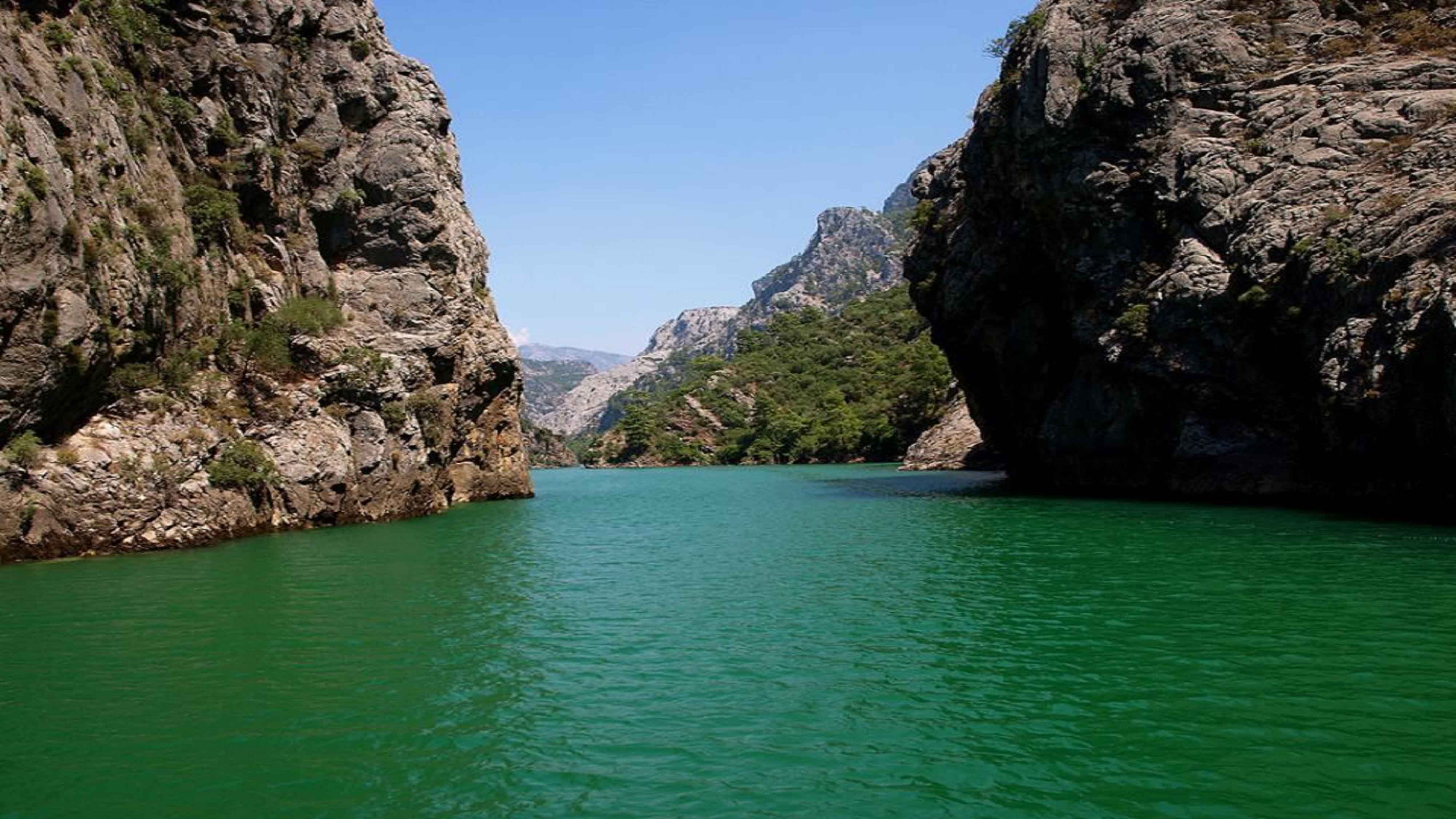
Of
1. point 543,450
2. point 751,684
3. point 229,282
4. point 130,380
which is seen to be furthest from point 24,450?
point 543,450

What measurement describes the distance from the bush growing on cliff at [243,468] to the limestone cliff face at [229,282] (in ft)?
0.33

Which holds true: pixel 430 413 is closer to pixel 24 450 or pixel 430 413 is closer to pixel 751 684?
pixel 24 450

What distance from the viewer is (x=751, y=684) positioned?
50.0ft

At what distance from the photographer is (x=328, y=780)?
447 inches

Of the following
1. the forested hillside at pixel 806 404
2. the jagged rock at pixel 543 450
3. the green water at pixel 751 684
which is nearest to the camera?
the green water at pixel 751 684

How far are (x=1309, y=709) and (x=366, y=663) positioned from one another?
14.9m

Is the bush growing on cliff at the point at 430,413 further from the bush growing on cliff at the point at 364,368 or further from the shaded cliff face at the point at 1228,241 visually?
the shaded cliff face at the point at 1228,241

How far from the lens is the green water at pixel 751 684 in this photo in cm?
1088

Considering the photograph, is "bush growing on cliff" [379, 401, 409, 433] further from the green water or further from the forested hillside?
the forested hillside

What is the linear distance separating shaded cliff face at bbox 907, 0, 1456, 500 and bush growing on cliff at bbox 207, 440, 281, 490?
40.7 meters

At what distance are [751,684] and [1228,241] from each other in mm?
37826

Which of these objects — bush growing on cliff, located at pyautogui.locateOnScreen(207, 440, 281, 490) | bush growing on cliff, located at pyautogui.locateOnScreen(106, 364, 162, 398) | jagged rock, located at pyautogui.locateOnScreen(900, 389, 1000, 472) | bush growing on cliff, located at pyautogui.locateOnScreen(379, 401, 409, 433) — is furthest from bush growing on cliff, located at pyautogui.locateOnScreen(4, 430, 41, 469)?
jagged rock, located at pyautogui.locateOnScreen(900, 389, 1000, 472)

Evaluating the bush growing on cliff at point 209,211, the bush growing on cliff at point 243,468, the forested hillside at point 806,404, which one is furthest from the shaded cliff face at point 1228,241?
the forested hillside at point 806,404

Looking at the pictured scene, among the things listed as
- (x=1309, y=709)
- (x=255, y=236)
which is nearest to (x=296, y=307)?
(x=255, y=236)
